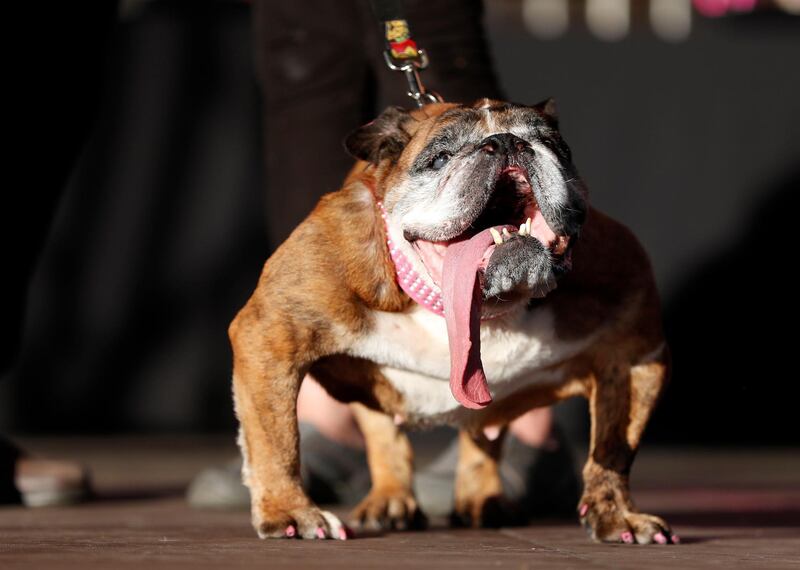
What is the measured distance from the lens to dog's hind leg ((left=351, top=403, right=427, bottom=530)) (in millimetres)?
2896

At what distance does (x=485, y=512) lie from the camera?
121 inches

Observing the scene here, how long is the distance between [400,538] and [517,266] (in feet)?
2.00

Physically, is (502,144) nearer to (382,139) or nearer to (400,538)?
(382,139)

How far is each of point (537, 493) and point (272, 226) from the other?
0.93 meters

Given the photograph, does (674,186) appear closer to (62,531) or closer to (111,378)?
(111,378)

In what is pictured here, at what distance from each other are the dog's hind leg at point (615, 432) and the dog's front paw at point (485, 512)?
36 cm

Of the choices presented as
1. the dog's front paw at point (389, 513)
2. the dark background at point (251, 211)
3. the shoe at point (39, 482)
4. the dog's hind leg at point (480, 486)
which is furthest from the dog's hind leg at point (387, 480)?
the dark background at point (251, 211)

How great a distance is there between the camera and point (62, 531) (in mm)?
2713

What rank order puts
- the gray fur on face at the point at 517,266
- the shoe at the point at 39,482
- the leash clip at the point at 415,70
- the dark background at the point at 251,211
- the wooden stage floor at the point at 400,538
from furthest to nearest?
the dark background at the point at 251,211 < the shoe at the point at 39,482 < the leash clip at the point at 415,70 < the gray fur on face at the point at 517,266 < the wooden stage floor at the point at 400,538

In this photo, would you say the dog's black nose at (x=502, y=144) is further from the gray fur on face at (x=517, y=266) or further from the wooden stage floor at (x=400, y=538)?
the wooden stage floor at (x=400, y=538)

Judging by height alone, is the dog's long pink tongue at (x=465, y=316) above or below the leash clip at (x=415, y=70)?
below

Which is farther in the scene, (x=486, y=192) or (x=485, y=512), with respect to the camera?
(x=485, y=512)

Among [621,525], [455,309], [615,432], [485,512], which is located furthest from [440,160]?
[485,512]

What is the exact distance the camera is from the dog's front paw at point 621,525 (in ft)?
8.45
